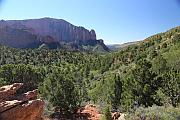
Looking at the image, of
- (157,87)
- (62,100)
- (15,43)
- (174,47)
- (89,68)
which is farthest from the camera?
(15,43)

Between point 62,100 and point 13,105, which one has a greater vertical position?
point 13,105

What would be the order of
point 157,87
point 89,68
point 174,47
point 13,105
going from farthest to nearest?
point 89,68 → point 174,47 → point 157,87 → point 13,105

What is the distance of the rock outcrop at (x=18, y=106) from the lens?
65.8ft

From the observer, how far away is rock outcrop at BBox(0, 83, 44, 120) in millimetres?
20062

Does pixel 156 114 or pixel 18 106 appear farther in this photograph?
pixel 156 114

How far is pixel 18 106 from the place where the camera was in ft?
67.1

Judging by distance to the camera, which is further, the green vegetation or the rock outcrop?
the green vegetation

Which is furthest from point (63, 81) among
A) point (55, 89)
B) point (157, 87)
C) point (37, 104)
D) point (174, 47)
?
point (174, 47)

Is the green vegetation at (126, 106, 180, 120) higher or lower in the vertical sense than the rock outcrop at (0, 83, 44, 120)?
lower

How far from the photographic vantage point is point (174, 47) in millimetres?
60969

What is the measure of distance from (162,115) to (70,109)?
54.1 ft

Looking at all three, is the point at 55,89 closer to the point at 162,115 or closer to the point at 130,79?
the point at 130,79

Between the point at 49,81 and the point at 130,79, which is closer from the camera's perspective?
the point at 130,79

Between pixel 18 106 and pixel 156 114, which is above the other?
pixel 18 106
